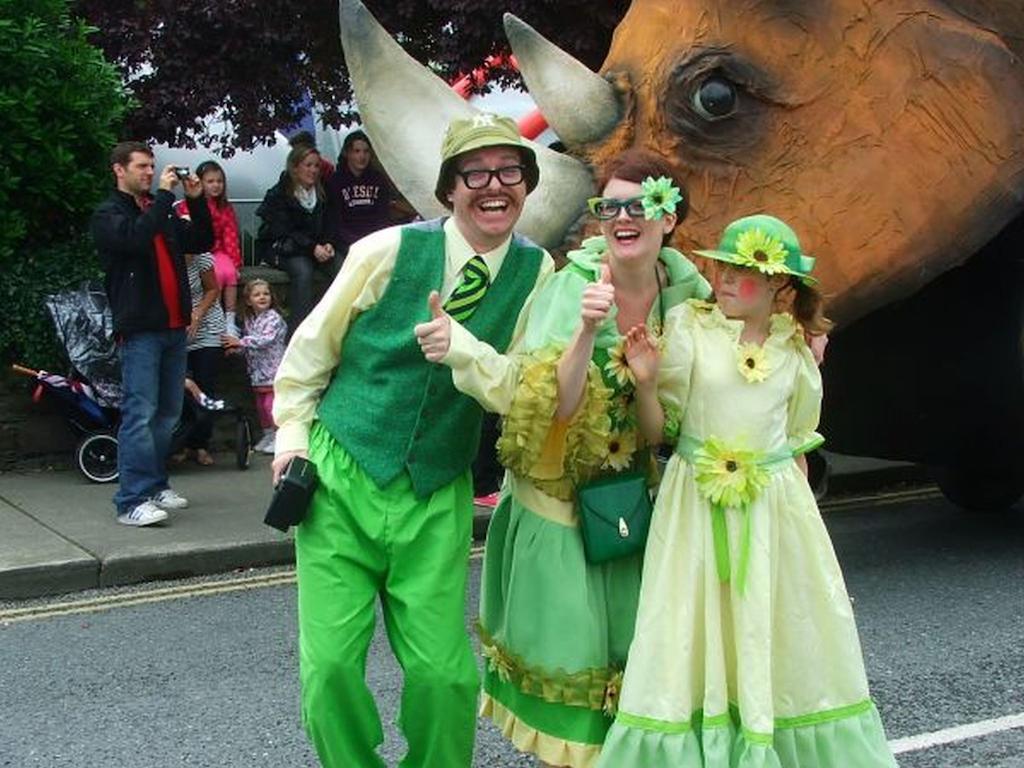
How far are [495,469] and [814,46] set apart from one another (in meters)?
3.08

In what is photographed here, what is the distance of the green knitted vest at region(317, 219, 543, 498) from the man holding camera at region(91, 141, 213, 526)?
3.99 m

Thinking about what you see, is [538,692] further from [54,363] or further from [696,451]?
[54,363]

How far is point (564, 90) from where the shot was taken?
229 inches

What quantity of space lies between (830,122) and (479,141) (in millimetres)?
2749

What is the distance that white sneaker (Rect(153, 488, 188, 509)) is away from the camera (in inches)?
309

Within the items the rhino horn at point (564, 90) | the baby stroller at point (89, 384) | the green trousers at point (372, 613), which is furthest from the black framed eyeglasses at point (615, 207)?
the baby stroller at point (89, 384)

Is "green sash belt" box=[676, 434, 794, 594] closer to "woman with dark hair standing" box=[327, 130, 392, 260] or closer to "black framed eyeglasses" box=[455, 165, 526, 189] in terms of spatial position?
"black framed eyeglasses" box=[455, 165, 526, 189]

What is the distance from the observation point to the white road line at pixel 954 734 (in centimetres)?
459

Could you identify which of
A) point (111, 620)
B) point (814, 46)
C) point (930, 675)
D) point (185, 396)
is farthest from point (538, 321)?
point (185, 396)

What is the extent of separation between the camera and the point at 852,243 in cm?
578

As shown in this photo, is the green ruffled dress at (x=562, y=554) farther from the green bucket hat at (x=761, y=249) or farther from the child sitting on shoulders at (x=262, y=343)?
the child sitting on shoulders at (x=262, y=343)

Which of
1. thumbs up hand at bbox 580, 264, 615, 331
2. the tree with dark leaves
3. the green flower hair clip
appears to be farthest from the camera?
the tree with dark leaves

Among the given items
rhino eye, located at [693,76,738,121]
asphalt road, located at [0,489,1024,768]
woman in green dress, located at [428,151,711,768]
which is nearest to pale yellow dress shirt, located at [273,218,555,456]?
woman in green dress, located at [428,151,711,768]

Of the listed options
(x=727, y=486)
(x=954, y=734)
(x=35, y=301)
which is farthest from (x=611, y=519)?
(x=35, y=301)
